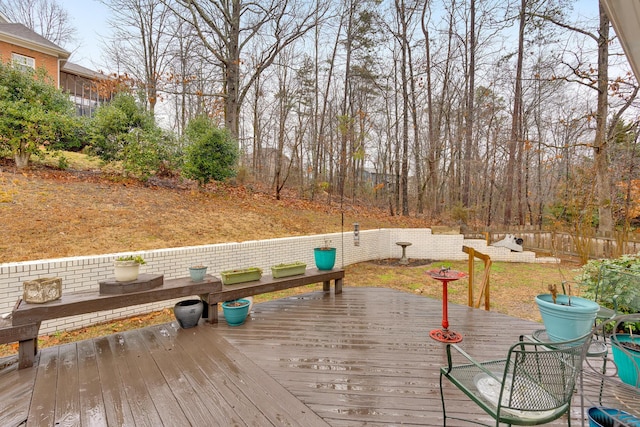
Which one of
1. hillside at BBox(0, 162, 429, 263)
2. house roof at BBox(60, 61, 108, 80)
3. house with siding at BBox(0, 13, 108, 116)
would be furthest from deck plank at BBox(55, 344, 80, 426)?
house roof at BBox(60, 61, 108, 80)

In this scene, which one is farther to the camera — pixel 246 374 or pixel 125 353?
pixel 125 353

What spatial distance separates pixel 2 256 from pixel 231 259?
3.16m

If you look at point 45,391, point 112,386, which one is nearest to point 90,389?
point 112,386

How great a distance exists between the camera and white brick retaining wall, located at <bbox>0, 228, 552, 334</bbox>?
3.58 meters

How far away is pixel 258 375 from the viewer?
8.21 feet

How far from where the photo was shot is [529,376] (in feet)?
4.96

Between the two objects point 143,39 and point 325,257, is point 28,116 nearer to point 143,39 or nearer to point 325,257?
→ point 325,257

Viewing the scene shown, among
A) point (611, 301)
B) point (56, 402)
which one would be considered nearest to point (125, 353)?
point (56, 402)

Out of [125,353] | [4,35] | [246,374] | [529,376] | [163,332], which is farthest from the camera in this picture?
[4,35]

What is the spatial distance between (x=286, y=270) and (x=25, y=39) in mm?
16841

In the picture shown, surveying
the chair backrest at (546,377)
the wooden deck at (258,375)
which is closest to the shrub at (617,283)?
the wooden deck at (258,375)

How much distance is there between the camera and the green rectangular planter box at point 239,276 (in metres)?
3.75

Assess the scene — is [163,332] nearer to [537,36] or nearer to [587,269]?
[587,269]

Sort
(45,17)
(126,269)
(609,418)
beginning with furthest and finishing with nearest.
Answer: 1. (45,17)
2. (126,269)
3. (609,418)
